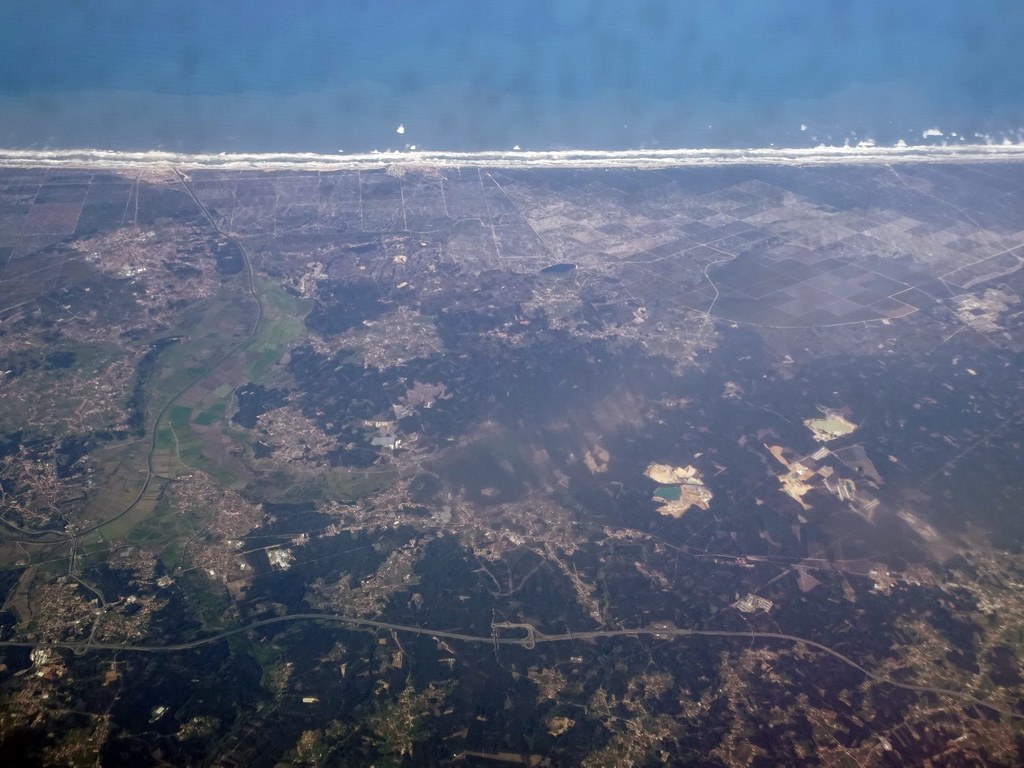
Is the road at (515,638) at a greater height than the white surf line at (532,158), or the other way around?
the white surf line at (532,158)

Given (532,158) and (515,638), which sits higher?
(532,158)

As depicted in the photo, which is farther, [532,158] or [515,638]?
[532,158]

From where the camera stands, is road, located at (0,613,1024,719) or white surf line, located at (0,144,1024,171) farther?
white surf line, located at (0,144,1024,171)

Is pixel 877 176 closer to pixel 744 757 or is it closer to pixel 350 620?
pixel 744 757

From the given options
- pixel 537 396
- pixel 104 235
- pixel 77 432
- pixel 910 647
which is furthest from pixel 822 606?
pixel 104 235

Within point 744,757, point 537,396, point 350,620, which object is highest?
point 537,396

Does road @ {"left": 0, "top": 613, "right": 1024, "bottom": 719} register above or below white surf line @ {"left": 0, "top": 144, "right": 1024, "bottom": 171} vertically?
below

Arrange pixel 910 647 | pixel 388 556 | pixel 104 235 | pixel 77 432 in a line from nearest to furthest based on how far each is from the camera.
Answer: pixel 910 647 → pixel 388 556 → pixel 77 432 → pixel 104 235

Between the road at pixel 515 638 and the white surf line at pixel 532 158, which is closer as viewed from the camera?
the road at pixel 515 638
